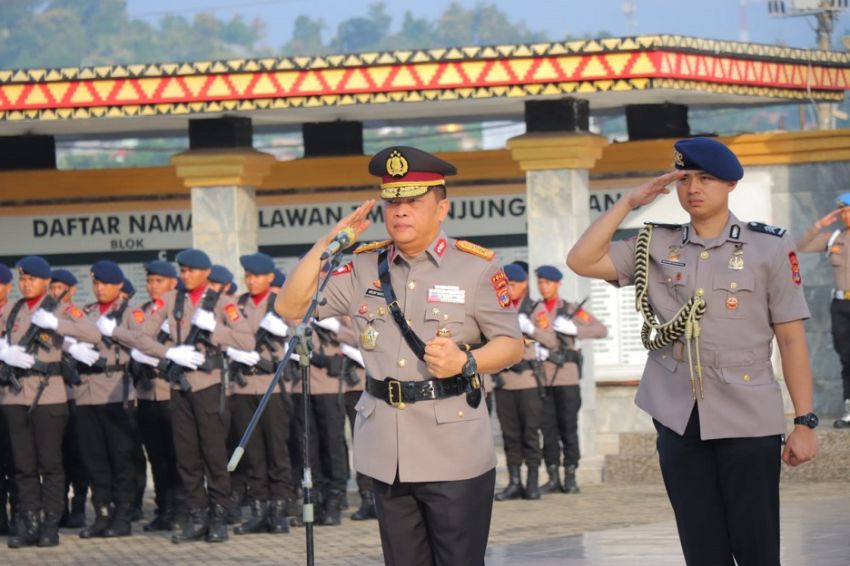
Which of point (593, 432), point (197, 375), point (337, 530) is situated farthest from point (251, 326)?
point (593, 432)

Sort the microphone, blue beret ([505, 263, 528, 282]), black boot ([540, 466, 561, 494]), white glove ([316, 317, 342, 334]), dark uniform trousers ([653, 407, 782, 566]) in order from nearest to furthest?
the microphone, dark uniform trousers ([653, 407, 782, 566]), white glove ([316, 317, 342, 334]), blue beret ([505, 263, 528, 282]), black boot ([540, 466, 561, 494])

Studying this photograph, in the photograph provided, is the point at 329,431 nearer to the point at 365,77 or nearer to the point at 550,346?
the point at 550,346

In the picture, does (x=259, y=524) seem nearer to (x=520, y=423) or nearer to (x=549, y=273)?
(x=520, y=423)

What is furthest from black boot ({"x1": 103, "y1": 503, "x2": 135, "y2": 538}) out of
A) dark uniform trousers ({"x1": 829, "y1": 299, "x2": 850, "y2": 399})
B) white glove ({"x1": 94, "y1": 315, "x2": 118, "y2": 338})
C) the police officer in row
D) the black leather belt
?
the black leather belt

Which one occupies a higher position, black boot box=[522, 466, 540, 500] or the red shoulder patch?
the red shoulder patch

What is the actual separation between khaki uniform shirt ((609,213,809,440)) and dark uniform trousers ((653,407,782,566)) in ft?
0.24

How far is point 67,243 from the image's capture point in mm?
17250

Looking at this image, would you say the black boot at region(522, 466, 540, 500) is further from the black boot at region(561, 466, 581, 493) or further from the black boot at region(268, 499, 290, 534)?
the black boot at region(268, 499, 290, 534)

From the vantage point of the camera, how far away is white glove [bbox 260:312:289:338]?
1239 cm

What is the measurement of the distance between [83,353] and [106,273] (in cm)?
64

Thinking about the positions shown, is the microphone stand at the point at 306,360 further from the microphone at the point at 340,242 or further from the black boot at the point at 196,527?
the black boot at the point at 196,527

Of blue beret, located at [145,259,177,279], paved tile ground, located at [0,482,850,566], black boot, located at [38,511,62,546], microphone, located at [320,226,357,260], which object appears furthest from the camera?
blue beret, located at [145,259,177,279]

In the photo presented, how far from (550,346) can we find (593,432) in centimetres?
122

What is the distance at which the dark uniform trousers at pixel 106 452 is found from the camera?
41.6ft
